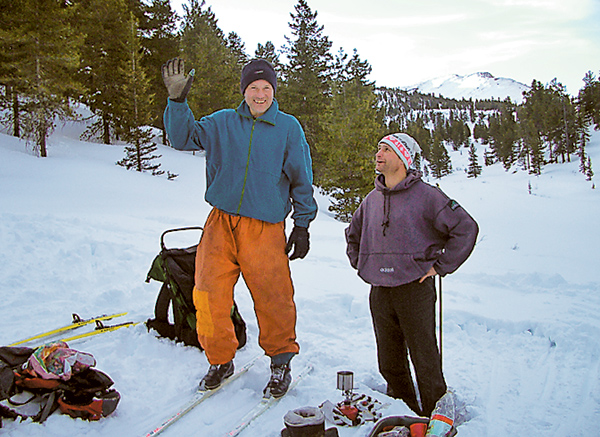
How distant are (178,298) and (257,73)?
76.6 inches

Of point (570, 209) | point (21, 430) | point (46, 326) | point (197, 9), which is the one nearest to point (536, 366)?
point (21, 430)

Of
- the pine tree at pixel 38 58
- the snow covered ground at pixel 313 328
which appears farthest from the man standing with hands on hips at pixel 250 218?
the pine tree at pixel 38 58

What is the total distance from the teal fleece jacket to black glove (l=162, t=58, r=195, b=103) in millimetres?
88

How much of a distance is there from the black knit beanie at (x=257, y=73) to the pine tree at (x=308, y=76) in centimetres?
1797

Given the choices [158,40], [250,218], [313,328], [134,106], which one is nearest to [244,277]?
[250,218]

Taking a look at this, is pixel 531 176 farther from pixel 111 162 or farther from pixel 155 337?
pixel 155 337

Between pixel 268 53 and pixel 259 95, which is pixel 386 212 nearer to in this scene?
pixel 259 95

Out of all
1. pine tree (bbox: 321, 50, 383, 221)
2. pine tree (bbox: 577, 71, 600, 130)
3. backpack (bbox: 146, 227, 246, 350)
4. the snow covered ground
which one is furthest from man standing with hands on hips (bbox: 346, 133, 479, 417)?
pine tree (bbox: 577, 71, 600, 130)

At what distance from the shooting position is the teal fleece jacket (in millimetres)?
2607

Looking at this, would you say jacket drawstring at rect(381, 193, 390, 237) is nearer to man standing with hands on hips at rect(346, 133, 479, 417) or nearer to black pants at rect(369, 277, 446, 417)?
man standing with hands on hips at rect(346, 133, 479, 417)

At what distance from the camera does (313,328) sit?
3977mm

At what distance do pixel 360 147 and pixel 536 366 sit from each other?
14.6 m

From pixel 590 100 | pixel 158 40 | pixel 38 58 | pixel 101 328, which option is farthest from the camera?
pixel 590 100

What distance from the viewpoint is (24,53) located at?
13.0 metres
